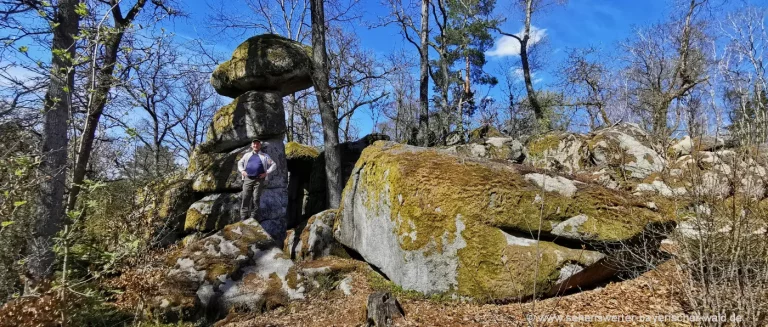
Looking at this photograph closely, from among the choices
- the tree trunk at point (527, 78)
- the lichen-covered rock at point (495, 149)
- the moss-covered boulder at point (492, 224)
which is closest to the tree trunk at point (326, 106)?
the lichen-covered rock at point (495, 149)

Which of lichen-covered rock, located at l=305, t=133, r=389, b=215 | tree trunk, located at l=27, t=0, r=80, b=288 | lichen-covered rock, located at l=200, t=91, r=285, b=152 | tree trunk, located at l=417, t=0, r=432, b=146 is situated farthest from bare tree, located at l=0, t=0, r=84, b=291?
tree trunk, located at l=417, t=0, r=432, b=146

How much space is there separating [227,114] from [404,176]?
7.38 meters

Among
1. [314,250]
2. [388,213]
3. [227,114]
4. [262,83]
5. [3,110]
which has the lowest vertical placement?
[314,250]

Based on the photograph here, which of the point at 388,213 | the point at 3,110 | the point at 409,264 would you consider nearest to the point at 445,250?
the point at 409,264

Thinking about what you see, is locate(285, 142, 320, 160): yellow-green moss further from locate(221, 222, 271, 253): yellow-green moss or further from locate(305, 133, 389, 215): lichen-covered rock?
locate(221, 222, 271, 253): yellow-green moss

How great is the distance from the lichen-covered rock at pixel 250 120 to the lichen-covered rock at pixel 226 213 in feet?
5.34

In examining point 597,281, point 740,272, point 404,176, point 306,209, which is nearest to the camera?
point 740,272

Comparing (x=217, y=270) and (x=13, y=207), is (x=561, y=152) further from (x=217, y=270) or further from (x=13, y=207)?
(x=13, y=207)

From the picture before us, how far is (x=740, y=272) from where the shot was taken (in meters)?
3.35

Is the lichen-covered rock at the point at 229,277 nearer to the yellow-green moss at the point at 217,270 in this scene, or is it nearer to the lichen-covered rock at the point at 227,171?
the yellow-green moss at the point at 217,270

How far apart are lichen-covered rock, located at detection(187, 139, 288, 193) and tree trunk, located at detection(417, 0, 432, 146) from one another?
498 centimetres

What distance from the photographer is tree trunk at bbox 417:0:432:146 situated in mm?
13430

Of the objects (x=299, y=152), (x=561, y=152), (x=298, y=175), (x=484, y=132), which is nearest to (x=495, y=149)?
(x=561, y=152)

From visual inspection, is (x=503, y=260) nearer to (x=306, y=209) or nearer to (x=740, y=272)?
(x=740, y=272)
